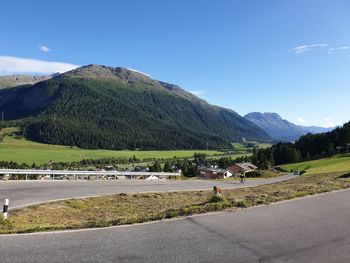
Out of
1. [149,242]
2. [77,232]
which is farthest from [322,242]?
[77,232]

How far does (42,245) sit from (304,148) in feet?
494

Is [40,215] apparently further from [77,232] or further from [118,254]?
[118,254]

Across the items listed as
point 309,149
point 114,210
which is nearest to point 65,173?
point 114,210

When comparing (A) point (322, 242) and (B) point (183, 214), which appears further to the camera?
(B) point (183, 214)

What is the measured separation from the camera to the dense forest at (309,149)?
137350mm

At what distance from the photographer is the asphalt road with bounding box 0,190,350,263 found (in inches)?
320

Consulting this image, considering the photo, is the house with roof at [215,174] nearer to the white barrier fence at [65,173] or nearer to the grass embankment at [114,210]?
the white barrier fence at [65,173]

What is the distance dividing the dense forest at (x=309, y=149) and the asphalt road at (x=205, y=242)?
12255 centimetres

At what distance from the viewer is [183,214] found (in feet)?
42.3

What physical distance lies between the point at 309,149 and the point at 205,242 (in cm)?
14797

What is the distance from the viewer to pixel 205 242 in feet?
30.7

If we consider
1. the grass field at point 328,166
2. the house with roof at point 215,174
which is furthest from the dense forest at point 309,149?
the house with roof at point 215,174

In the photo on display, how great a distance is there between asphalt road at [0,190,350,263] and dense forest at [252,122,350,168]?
12255 cm

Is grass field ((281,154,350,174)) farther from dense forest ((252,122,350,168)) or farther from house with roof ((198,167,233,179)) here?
dense forest ((252,122,350,168))
